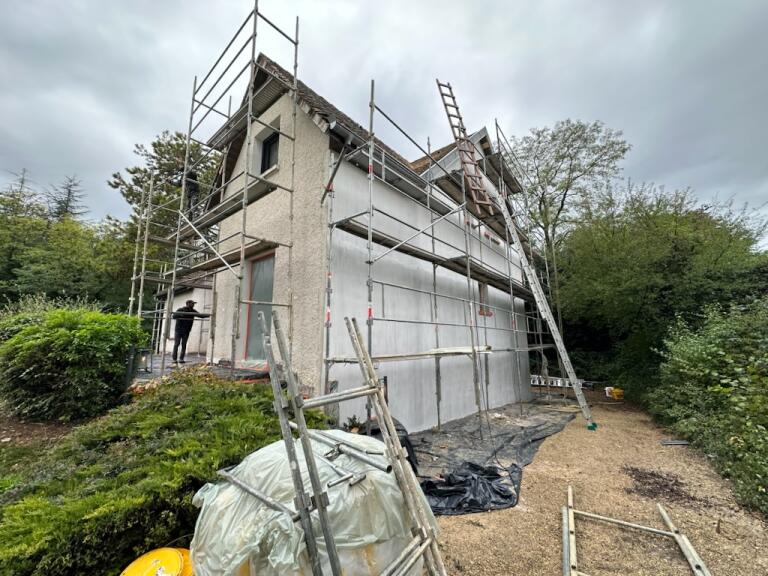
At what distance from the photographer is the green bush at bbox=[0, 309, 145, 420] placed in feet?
15.4

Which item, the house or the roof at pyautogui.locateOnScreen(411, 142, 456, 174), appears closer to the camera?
the house

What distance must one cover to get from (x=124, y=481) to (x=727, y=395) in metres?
8.95

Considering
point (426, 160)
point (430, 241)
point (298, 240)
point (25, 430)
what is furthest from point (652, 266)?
point (25, 430)

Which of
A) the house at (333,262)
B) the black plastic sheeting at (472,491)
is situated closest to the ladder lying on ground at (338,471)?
the black plastic sheeting at (472,491)

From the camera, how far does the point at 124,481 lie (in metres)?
2.60

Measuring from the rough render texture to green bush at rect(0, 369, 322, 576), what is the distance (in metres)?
1.46

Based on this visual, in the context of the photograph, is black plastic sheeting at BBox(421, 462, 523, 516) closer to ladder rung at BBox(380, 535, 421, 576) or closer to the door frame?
ladder rung at BBox(380, 535, 421, 576)

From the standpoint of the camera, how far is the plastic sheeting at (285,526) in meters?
1.71

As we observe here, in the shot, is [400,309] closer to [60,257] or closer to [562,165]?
[562,165]

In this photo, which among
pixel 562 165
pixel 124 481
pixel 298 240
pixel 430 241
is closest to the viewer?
pixel 124 481

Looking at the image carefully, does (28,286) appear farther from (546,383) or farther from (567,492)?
(546,383)

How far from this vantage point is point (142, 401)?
427cm

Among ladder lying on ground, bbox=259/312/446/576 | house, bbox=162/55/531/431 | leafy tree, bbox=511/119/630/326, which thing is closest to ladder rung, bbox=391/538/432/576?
ladder lying on ground, bbox=259/312/446/576

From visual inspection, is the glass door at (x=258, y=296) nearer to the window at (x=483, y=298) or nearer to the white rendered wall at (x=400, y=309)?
the white rendered wall at (x=400, y=309)
